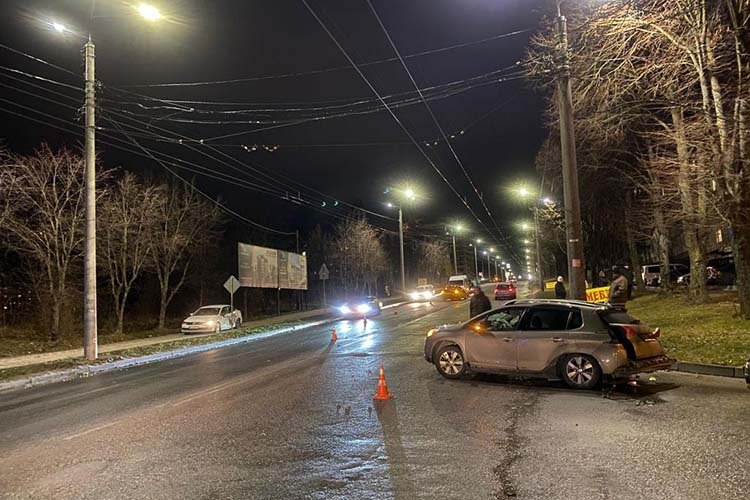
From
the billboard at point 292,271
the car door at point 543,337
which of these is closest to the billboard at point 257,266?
the billboard at point 292,271

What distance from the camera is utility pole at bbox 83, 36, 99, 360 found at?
52.6 ft

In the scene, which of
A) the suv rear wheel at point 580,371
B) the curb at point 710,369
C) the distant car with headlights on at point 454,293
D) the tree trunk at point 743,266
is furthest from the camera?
the distant car with headlights on at point 454,293

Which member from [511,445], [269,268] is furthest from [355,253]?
[511,445]

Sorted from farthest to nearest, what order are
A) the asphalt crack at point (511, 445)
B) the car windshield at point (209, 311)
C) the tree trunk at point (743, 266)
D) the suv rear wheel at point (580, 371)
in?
the car windshield at point (209, 311) < the tree trunk at point (743, 266) < the suv rear wheel at point (580, 371) < the asphalt crack at point (511, 445)

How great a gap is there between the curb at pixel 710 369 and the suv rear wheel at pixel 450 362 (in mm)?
4221

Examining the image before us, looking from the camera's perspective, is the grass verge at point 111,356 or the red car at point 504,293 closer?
the grass verge at point 111,356

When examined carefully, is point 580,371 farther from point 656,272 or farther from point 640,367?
point 656,272

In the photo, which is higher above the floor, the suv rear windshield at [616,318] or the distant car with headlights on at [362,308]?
the suv rear windshield at [616,318]

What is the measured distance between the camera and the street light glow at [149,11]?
548 inches

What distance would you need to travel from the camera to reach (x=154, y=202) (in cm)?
2683

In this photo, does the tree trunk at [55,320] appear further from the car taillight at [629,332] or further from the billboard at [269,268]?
the car taillight at [629,332]

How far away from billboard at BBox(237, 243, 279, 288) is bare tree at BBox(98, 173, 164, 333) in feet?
25.4

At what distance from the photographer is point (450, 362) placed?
10375 millimetres

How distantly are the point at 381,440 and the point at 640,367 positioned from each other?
15.3ft
